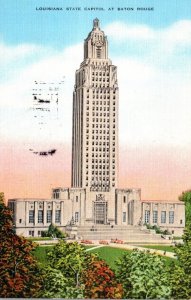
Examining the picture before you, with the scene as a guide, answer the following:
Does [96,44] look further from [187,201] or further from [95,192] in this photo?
[187,201]

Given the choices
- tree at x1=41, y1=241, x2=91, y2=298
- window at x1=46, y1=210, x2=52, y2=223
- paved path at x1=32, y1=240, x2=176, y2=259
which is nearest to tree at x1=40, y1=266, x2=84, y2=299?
tree at x1=41, y1=241, x2=91, y2=298

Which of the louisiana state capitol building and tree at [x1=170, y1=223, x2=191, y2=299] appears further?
the louisiana state capitol building

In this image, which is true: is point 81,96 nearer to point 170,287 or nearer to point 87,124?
point 87,124

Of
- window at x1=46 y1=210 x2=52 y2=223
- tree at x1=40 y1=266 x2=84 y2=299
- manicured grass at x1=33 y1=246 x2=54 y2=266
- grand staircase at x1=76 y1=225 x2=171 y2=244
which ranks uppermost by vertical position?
window at x1=46 y1=210 x2=52 y2=223

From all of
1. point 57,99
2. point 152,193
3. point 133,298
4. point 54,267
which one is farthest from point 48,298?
point 57,99

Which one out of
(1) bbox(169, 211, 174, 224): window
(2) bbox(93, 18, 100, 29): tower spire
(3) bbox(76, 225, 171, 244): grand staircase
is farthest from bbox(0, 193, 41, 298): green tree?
(2) bbox(93, 18, 100, 29): tower spire

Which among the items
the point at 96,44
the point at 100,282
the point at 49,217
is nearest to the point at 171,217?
the point at 100,282

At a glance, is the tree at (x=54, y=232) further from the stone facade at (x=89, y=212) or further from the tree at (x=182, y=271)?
the tree at (x=182, y=271)

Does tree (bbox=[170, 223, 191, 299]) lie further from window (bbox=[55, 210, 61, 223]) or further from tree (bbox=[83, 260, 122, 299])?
window (bbox=[55, 210, 61, 223])

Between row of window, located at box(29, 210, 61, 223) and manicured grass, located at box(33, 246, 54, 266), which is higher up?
row of window, located at box(29, 210, 61, 223)
